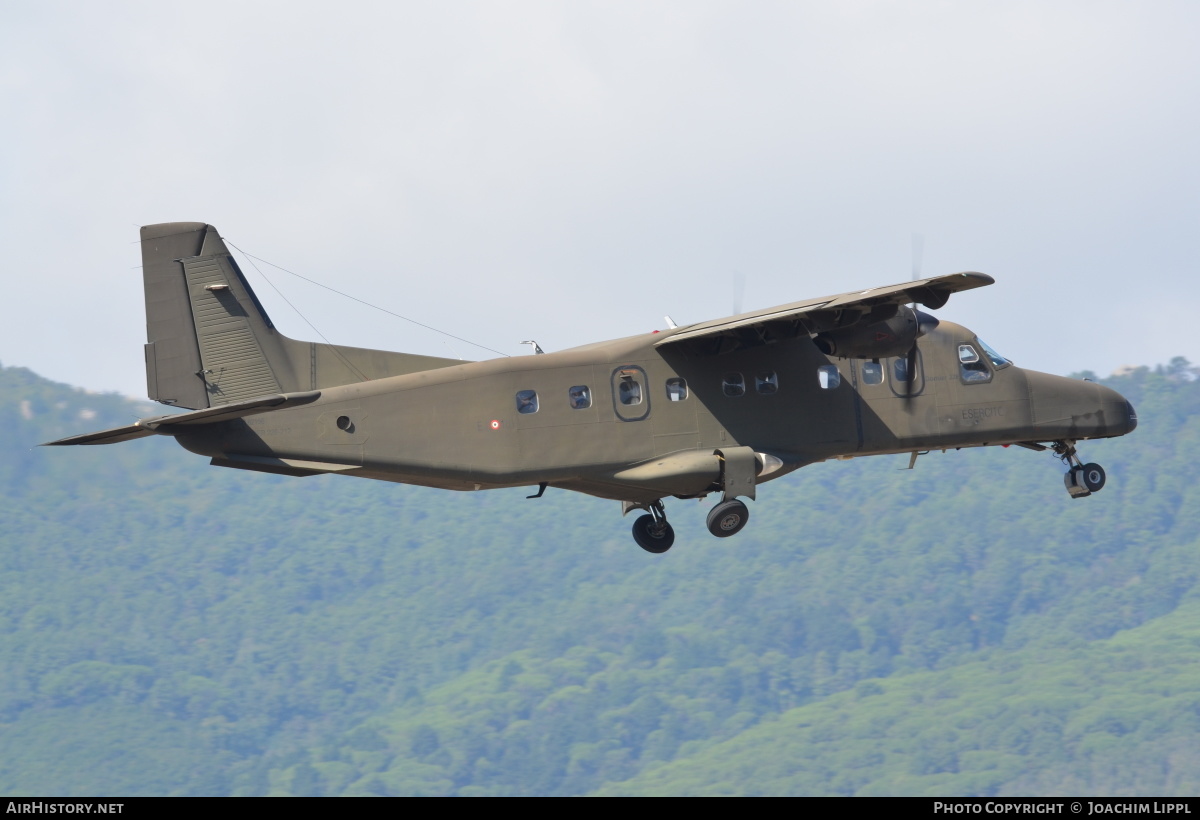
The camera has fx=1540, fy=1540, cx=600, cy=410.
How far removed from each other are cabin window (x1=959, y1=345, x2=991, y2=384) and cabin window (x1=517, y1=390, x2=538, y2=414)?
7992 mm

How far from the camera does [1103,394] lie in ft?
93.9

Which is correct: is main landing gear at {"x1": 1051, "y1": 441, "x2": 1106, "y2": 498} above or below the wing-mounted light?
below

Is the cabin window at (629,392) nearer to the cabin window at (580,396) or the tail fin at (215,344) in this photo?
the cabin window at (580,396)

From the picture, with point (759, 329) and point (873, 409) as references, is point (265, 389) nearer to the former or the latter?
point (759, 329)

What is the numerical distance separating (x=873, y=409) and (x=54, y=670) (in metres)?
189

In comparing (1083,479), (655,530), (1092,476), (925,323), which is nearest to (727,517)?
(655,530)

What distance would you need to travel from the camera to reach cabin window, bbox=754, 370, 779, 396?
1016 inches

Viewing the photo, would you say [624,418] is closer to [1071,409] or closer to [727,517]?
[727,517]

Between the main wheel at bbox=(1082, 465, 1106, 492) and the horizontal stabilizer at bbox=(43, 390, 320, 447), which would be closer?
the horizontal stabilizer at bbox=(43, 390, 320, 447)

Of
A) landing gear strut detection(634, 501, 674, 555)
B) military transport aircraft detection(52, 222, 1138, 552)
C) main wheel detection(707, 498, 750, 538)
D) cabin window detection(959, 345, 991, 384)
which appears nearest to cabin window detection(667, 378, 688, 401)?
military transport aircraft detection(52, 222, 1138, 552)

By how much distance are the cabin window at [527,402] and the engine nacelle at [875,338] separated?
4.96 m

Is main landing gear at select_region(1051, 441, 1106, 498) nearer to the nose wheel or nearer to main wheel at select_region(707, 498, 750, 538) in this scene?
the nose wheel

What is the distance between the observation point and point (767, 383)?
25.9 m

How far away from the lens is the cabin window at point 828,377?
26.2 m
